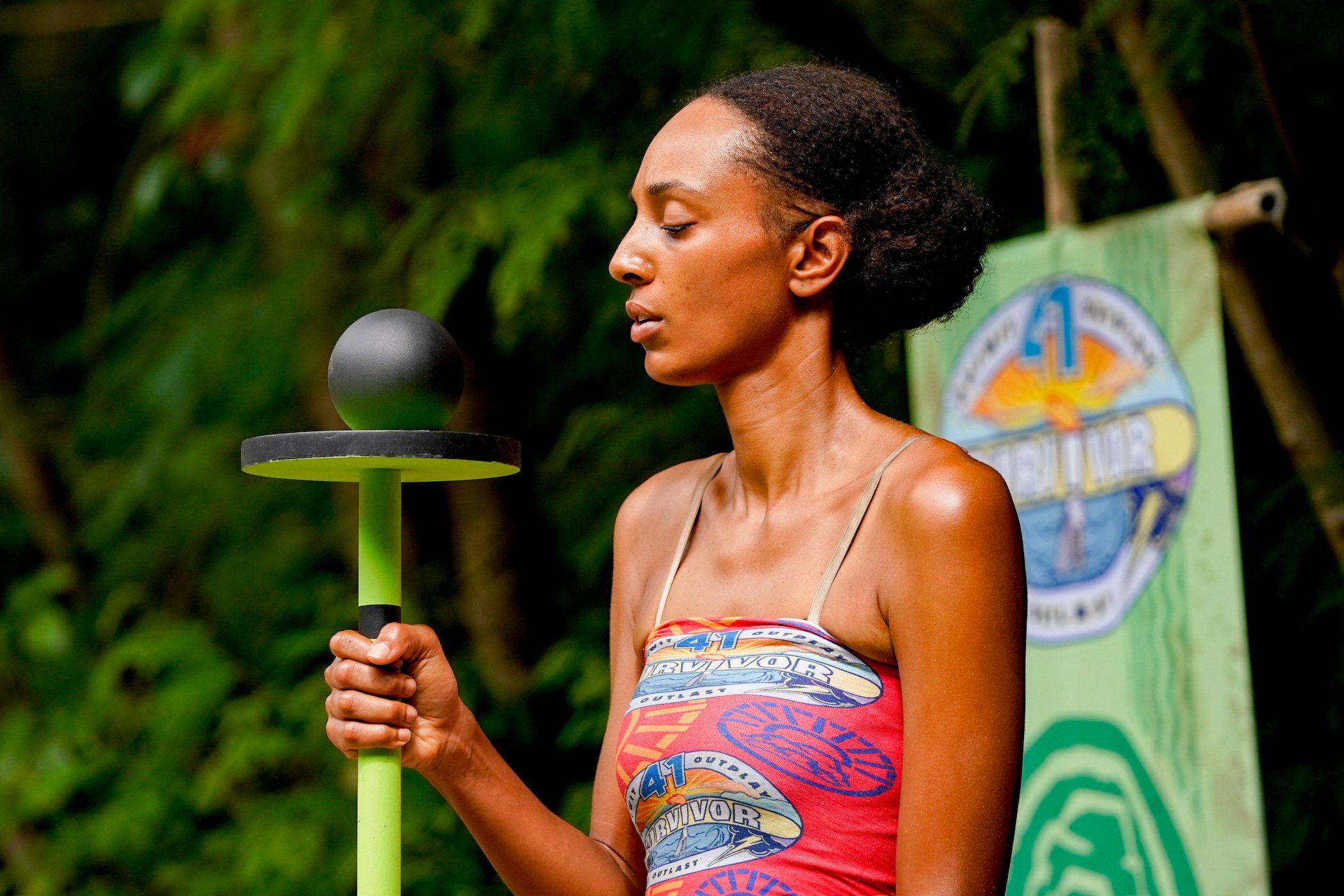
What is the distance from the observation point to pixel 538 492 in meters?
4.11

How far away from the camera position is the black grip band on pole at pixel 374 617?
138cm

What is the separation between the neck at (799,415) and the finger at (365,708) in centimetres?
43

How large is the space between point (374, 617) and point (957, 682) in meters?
0.55

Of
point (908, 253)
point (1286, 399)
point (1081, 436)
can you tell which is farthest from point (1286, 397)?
point (908, 253)

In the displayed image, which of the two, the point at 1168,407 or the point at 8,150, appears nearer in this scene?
the point at 1168,407

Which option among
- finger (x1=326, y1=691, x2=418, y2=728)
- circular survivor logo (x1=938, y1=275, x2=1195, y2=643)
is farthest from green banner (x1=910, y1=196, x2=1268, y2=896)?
finger (x1=326, y1=691, x2=418, y2=728)

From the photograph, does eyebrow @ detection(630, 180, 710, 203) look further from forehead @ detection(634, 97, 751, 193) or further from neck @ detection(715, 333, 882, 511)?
neck @ detection(715, 333, 882, 511)

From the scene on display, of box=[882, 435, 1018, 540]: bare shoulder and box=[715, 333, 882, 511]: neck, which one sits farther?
box=[715, 333, 882, 511]: neck

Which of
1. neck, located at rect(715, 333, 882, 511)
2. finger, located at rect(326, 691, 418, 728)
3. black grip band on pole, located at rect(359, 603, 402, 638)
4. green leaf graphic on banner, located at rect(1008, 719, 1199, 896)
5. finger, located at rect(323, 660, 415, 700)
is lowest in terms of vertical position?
green leaf graphic on banner, located at rect(1008, 719, 1199, 896)

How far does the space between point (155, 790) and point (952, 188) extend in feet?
12.5

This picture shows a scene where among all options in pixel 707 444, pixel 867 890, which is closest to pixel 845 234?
pixel 867 890

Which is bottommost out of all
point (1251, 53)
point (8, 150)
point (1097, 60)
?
point (1251, 53)

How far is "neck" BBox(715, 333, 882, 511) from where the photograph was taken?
148 centimetres

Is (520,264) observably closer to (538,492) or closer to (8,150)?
(538,492)
